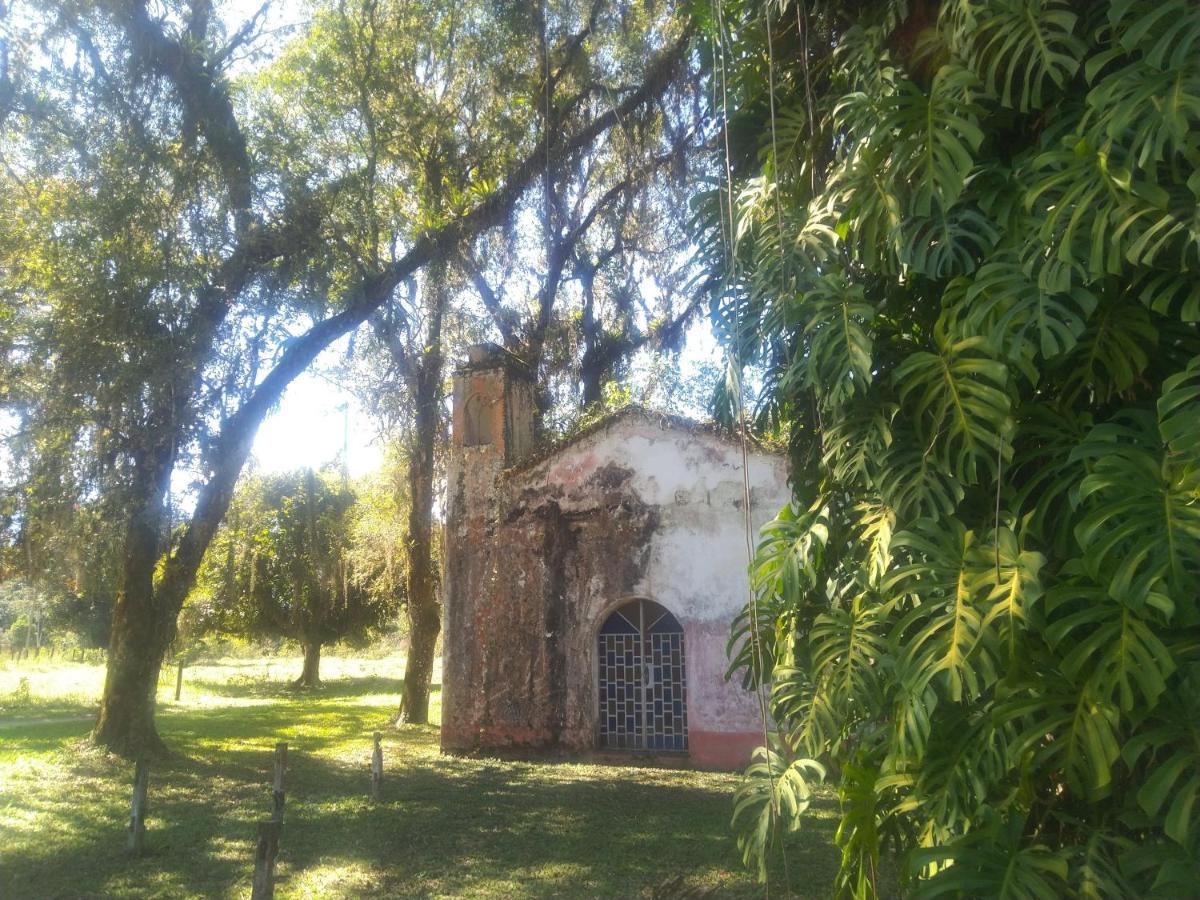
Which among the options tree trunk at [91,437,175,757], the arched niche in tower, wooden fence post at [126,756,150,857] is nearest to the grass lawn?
wooden fence post at [126,756,150,857]

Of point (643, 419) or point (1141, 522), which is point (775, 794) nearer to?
point (1141, 522)

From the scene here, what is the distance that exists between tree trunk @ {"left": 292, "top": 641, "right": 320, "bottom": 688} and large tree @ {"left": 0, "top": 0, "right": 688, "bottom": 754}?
17806mm

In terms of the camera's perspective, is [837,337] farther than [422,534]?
No

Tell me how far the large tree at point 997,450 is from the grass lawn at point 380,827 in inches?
137

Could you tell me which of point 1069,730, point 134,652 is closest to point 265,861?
point 1069,730

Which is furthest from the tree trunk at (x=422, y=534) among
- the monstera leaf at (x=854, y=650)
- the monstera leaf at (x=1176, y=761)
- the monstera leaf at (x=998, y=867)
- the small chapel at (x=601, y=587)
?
the monstera leaf at (x=1176, y=761)

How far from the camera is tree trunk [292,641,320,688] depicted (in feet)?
98.7

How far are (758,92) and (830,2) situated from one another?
468 mm

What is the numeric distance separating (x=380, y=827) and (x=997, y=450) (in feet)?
24.3

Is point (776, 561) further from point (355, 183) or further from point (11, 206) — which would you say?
point (11, 206)

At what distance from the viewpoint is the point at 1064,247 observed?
2.91 metres

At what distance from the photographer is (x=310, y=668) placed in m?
30.5

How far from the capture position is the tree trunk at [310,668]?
30.1 metres

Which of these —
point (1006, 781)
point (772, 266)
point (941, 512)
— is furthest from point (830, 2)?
point (1006, 781)
